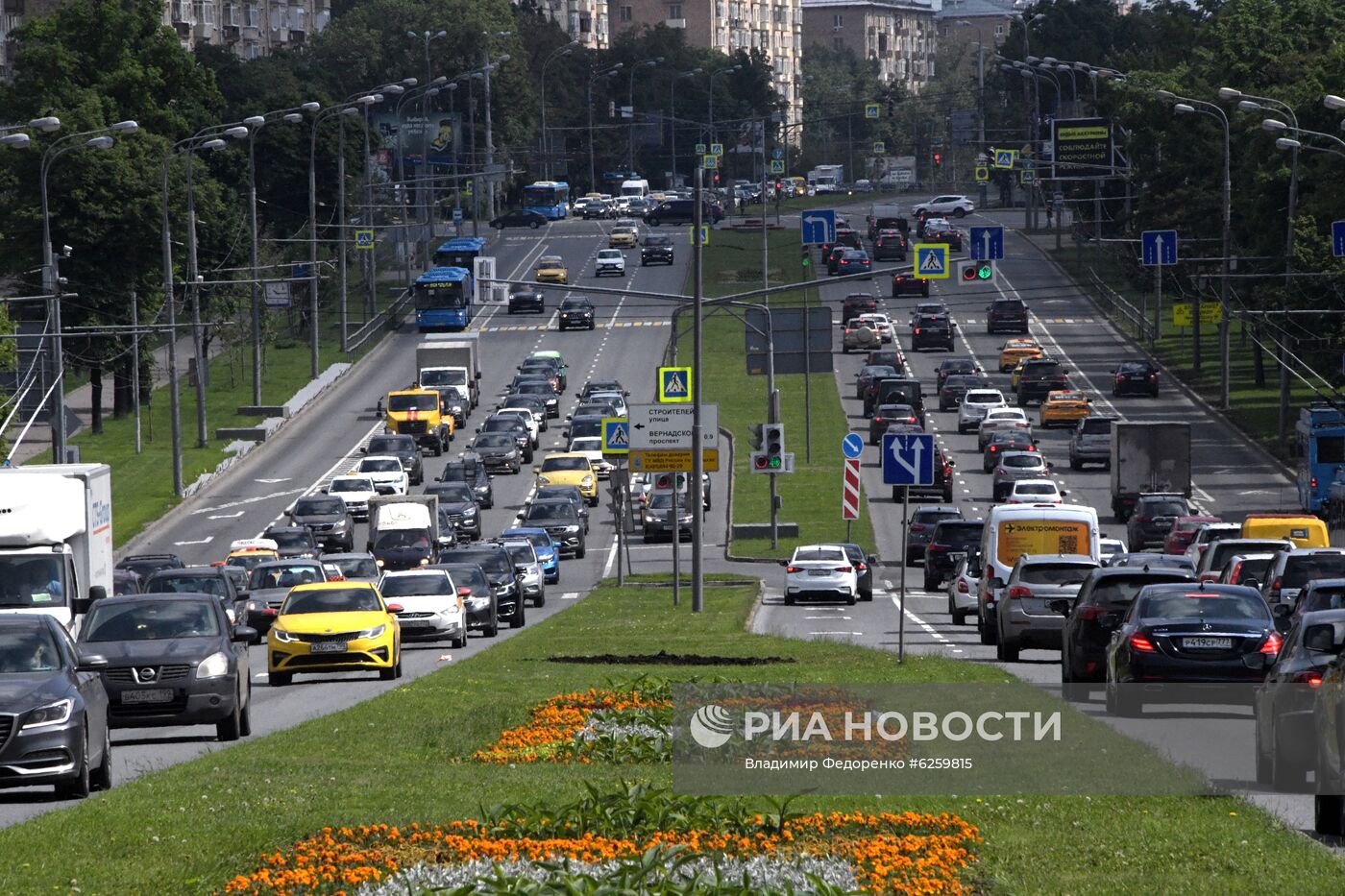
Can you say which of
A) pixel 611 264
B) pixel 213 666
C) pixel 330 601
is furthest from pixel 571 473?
pixel 611 264

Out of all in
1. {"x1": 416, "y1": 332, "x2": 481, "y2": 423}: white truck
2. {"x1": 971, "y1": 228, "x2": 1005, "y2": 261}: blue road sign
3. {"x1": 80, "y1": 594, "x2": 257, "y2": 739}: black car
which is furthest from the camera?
{"x1": 416, "y1": 332, "x2": 481, "y2": 423}: white truck

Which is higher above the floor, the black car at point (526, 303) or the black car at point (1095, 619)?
the black car at point (1095, 619)

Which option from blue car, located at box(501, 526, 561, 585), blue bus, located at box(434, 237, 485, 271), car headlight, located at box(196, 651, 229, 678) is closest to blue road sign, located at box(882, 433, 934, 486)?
car headlight, located at box(196, 651, 229, 678)

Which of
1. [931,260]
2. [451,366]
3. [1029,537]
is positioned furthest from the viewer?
[451,366]

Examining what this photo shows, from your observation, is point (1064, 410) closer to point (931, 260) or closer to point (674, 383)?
point (931, 260)

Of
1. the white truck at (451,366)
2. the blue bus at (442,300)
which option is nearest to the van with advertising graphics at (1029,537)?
the white truck at (451,366)

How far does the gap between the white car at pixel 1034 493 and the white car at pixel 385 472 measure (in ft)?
59.7

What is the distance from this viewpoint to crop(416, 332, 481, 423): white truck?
83875mm

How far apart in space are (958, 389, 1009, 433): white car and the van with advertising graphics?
41490mm

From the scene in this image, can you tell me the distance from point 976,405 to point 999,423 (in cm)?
387

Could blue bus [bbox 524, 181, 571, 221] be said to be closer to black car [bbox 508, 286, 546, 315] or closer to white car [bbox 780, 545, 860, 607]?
black car [bbox 508, 286, 546, 315]

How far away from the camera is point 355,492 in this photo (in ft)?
216

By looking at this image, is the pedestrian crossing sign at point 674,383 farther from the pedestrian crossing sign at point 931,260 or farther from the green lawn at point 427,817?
the green lawn at point 427,817

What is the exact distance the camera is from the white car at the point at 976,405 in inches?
3095
